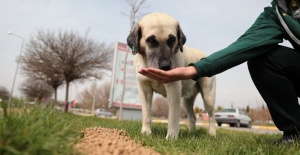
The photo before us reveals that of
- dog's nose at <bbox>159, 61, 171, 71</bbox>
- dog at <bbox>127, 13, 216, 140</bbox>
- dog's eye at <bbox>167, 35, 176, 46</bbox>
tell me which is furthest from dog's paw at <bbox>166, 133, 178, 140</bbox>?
dog's eye at <bbox>167, 35, 176, 46</bbox>

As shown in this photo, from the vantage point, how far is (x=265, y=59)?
3475mm

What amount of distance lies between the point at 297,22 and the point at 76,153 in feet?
8.84

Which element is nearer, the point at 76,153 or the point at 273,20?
the point at 76,153

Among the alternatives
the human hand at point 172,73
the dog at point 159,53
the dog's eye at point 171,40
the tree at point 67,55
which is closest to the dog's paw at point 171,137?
the dog at point 159,53

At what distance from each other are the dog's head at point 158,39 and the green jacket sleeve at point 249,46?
0.71 meters

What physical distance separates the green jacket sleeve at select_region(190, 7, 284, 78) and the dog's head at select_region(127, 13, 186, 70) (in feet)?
2.34

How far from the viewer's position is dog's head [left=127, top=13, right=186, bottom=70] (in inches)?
147

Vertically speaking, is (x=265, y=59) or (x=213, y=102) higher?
(x=265, y=59)

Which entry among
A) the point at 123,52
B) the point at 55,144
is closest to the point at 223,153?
the point at 55,144

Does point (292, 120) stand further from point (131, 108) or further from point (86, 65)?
point (86, 65)

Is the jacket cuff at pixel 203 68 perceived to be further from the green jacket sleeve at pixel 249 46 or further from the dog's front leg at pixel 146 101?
the dog's front leg at pixel 146 101

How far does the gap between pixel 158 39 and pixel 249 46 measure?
1.20 metres

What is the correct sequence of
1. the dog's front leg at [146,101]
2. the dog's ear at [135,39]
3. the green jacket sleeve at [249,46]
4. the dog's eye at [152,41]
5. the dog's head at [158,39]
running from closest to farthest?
the green jacket sleeve at [249,46]
the dog's head at [158,39]
the dog's eye at [152,41]
the dog's ear at [135,39]
the dog's front leg at [146,101]

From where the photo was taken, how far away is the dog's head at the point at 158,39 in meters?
3.73
